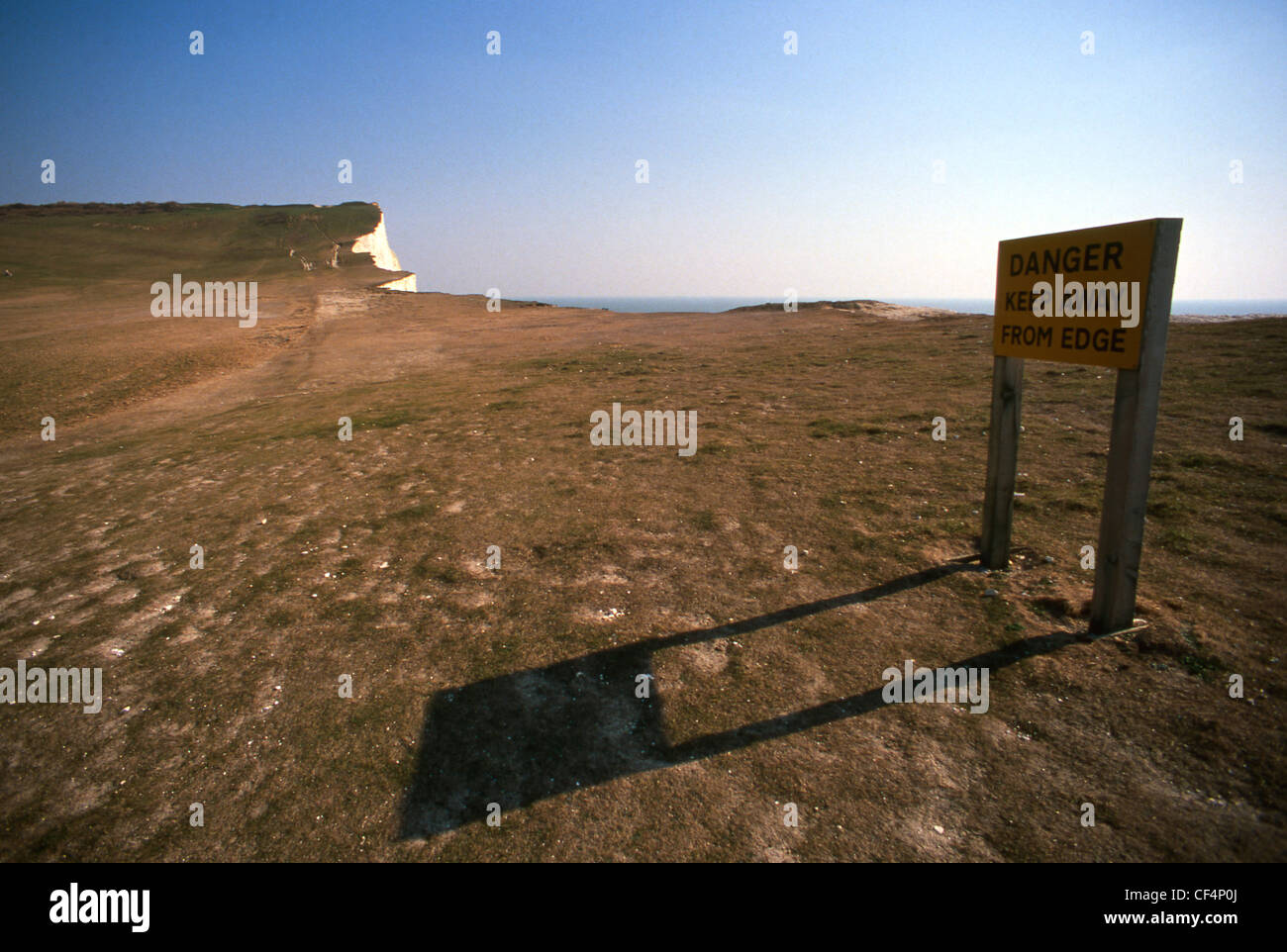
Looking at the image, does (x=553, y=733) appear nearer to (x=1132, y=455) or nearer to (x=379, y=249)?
(x=1132, y=455)

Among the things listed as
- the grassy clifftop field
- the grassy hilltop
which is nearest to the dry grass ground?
the grassy clifftop field

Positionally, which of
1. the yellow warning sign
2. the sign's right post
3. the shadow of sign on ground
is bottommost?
the shadow of sign on ground

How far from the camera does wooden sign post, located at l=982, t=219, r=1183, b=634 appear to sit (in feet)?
14.5

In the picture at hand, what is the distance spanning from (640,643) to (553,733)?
1194 mm

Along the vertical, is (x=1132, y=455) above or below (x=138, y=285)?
below

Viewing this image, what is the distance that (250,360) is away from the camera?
69.8 feet

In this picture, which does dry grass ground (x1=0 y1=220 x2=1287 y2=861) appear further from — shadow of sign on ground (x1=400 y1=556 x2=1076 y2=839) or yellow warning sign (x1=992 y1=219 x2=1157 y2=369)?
yellow warning sign (x1=992 y1=219 x2=1157 y2=369)

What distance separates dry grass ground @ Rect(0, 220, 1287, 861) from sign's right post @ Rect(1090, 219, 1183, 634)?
37cm

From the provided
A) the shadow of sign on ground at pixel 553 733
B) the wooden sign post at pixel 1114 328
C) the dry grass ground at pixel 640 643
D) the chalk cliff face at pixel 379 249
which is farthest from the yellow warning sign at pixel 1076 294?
the chalk cliff face at pixel 379 249

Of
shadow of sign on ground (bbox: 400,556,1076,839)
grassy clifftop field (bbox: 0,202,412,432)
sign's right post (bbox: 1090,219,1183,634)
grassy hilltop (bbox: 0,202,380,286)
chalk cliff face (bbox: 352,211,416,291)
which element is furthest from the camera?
chalk cliff face (bbox: 352,211,416,291)

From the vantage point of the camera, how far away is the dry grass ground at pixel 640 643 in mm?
3592

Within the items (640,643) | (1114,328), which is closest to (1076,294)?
(1114,328)

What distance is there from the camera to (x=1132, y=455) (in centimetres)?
466
